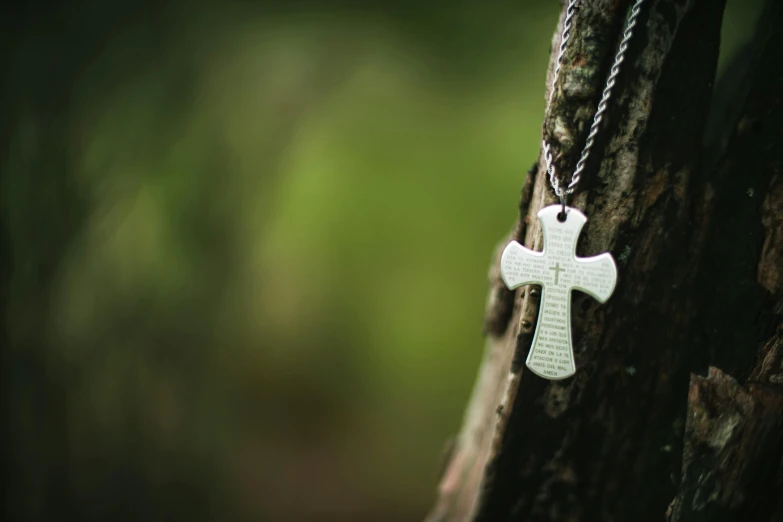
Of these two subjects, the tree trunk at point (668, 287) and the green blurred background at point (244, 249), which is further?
the green blurred background at point (244, 249)

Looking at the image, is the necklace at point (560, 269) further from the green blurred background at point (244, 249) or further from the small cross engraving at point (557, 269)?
the green blurred background at point (244, 249)

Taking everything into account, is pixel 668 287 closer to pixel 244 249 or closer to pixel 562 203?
pixel 562 203

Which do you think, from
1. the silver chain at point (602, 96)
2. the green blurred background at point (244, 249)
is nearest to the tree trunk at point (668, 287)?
the silver chain at point (602, 96)

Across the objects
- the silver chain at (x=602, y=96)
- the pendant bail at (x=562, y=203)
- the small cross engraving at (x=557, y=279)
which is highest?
the silver chain at (x=602, y=96)

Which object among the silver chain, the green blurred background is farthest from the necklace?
the green blurred background

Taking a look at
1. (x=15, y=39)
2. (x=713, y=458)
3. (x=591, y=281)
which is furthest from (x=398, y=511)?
(x=15, y=39)

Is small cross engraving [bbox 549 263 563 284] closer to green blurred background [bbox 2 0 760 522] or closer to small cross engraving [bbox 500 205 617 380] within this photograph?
small cross engraving [bbox 500 205 617 380]
